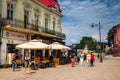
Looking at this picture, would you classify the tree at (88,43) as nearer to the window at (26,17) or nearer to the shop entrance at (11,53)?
the window at (26,17)

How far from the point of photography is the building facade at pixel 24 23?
24422mm

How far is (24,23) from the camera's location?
2903 cm

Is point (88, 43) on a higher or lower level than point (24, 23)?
lower

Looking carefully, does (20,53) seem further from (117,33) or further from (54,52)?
(117,33)

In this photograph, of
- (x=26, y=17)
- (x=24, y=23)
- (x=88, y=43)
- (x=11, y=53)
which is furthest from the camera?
(x=88, y=43)

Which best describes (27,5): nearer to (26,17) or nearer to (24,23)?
(26,17)

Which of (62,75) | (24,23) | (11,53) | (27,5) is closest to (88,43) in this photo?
(27,5)

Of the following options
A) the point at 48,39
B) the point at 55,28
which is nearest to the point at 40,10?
the point at 48,39

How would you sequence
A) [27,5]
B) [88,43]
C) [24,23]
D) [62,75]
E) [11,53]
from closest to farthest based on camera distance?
[62,75]
[11,53]
[24,23]
[27,5]
[88,43]

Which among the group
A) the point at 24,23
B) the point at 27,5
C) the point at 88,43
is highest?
the point at 27,5

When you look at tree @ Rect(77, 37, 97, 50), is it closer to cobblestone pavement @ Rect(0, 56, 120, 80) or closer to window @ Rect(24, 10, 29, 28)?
window @ Rect(24, 10, 29, 28)

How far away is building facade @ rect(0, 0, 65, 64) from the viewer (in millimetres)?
24422

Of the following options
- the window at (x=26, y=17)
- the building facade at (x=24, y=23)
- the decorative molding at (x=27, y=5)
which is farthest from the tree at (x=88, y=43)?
the window at (x=26, y=17)

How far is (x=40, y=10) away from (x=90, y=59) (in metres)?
11.0
